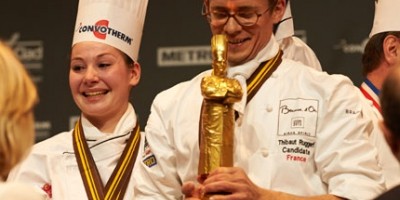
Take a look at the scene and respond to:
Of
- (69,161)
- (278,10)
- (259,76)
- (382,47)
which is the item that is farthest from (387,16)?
(69,161)

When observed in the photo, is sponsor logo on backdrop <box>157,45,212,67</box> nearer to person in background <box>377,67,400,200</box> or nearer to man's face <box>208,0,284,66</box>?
man's face <box>208,0,284,66</box>

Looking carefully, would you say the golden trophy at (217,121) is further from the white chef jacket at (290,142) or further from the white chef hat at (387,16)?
the white chef hat at (387,16)

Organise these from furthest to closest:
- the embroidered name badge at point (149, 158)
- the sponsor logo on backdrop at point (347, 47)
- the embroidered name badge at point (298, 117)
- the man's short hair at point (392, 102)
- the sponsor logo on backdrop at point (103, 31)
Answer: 1. the sponsor logo on backdrop at point (347, 47)
2. the sponsor logo on backdrop at point (103, 31)
3. the embroidered name badge at point (149, 158)
4. the embroidered name badge at point (298, 117)
5. the man's short hair at point (392, 102)

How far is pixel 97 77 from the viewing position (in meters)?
3.31

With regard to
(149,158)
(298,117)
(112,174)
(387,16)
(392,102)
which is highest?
(387,16)

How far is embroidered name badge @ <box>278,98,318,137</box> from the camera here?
2658mm

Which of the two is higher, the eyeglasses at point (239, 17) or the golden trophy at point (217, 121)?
the eyeglasses at point (239, 17)

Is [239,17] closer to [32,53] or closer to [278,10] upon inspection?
[278,10]

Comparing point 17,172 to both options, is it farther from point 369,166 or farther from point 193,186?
point 369,166

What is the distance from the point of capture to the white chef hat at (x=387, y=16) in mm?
3234

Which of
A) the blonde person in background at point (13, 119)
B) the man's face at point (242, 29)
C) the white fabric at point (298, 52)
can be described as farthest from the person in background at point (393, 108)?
the white fabric at point (298, 52)

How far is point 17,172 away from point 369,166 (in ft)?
3.78

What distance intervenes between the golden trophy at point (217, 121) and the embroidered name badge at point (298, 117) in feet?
0.49

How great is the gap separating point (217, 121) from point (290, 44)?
808 millimetres
